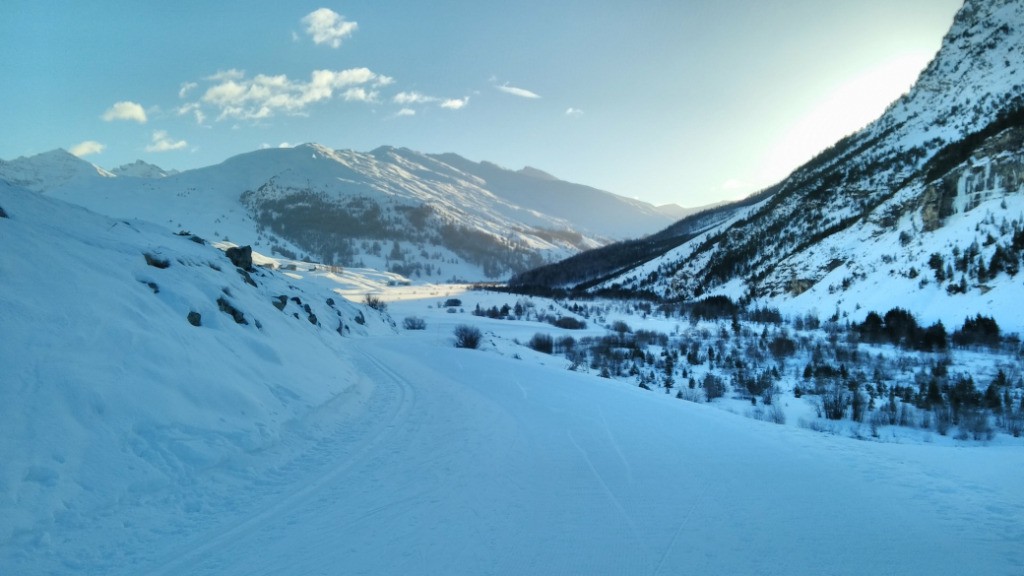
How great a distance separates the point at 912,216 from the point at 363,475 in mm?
49466

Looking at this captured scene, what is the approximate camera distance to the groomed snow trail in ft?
13.4

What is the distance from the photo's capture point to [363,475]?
6094 millimetres

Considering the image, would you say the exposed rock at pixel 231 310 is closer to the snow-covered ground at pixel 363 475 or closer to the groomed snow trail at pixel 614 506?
the snow-covered ground at pixel 363 475

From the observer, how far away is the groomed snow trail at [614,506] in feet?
13.4

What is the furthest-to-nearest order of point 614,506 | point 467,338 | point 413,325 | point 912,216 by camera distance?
point 912,216
point 413,325
point 467,338
point 614,506

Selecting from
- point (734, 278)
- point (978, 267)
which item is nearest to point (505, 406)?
point (978, 267)

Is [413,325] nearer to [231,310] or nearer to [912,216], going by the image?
[231,310]

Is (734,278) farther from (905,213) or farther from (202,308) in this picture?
(202,308)

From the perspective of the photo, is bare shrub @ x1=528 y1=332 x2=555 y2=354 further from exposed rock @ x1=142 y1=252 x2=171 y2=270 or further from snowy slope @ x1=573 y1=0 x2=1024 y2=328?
exposed rock @ x1=142 y1=252 x2=171 y2=270

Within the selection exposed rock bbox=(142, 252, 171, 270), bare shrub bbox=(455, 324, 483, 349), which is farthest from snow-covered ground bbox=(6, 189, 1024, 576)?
bare shrub bbox=(455, 324, 483, 349)

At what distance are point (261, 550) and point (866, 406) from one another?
16.5 m

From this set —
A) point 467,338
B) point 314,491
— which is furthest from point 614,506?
point 467,338

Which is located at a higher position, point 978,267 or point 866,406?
point 978,267

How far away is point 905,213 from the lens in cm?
4166
